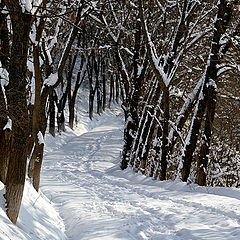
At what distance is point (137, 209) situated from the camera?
Answer: 6633 millimetres

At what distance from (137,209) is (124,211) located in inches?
11.9

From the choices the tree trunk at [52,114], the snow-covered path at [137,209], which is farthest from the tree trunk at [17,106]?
the tree trunk at [52,114]

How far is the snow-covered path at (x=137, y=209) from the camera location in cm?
515

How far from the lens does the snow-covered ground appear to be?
16.3ft

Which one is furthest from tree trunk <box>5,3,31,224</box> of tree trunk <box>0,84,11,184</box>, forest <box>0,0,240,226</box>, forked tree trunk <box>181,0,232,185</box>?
forked tree trunk <box>181,0,232,185</box>

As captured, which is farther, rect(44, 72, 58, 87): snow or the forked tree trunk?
the forked tree trunk

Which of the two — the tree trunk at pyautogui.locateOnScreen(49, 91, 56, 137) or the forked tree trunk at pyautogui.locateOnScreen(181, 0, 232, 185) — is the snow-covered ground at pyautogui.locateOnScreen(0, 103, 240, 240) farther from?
the tree trunk at pyautogui.locateOnScreen(49, 91, 56, 137)

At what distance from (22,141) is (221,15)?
6772 millimetres

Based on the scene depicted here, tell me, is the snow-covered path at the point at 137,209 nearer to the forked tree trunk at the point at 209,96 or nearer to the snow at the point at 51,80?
the forked tree trunk at the point at 209,96

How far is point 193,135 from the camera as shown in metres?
9.27

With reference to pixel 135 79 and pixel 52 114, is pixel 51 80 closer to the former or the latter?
pixel 135 79

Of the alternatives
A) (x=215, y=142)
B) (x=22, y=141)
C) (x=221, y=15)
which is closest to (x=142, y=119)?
(x=215, y=142)

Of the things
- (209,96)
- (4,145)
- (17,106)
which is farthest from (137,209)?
(209,96)

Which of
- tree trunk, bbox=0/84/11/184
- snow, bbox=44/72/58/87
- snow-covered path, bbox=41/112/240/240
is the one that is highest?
snow, bbox=44/72/58/87
